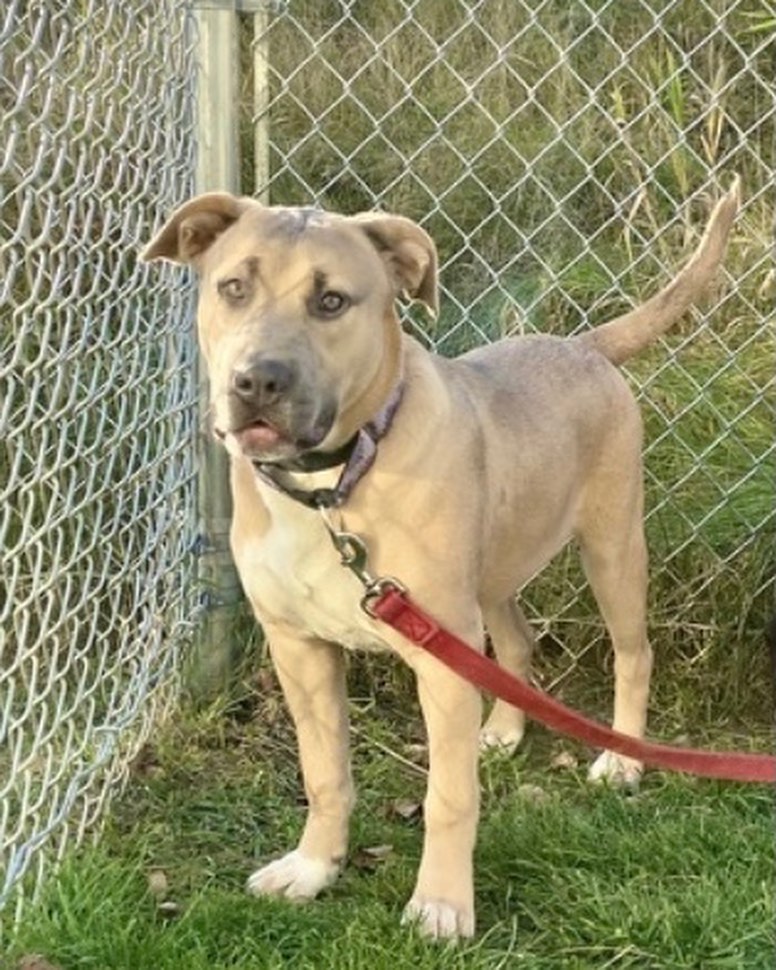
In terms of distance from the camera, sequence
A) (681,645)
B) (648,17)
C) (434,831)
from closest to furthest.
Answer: (434,831), (681,645), (648,17)

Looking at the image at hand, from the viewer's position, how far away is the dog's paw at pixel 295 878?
10.6 feet

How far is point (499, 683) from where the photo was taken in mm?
2840

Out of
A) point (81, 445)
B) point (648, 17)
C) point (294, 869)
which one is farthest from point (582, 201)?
point (294, 869)

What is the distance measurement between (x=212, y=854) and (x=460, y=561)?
87 centimetres

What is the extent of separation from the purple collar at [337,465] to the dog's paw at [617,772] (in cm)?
109

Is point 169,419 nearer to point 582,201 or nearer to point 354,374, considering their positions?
point 354,374

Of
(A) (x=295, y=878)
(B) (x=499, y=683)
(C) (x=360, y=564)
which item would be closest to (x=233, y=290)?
(C) (x=360, y=564)

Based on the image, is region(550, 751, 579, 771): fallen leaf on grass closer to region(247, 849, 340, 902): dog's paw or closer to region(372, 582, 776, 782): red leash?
region(247, 849, 340, 902): dog's paw

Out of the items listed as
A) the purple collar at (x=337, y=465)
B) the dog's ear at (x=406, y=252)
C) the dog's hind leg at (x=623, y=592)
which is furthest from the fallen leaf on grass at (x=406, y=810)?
the dog's ear at (x=406, y=252)

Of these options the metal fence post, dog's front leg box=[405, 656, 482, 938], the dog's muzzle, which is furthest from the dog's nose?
the metal fence post

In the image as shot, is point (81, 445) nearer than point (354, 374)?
No

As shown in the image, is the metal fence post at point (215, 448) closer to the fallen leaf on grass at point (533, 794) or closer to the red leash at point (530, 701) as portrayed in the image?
the fallen leaf on grass at point (533, 794)

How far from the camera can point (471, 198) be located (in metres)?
5.07

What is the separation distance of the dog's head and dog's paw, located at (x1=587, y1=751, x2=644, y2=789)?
3.91 feet
